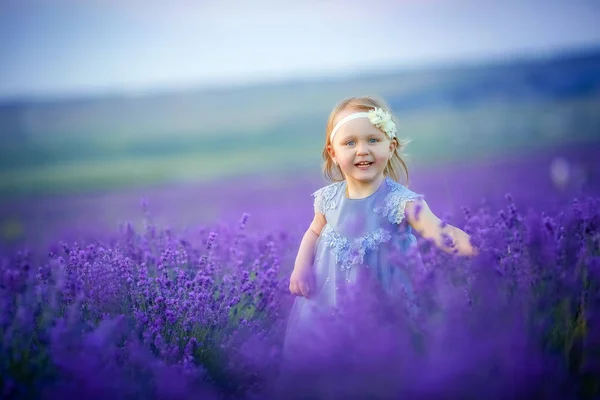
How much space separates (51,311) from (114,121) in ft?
22.5

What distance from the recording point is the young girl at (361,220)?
2.21m

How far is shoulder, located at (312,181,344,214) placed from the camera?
8.01 feet

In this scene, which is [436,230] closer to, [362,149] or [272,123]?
[362,149]

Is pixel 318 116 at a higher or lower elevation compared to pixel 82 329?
higher

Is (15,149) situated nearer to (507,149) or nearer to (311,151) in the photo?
(311,151)

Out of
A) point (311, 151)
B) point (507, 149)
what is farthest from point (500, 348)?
point (311, 151)

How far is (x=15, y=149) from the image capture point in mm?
6648

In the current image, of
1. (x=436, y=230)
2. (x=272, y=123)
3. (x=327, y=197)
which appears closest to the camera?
(x=436, y=230)

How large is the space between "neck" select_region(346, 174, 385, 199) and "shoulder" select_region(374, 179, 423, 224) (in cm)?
7

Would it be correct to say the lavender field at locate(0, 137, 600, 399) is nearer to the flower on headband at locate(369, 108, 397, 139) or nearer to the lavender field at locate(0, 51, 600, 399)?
the lavender field at locate(0, 51, 600, 399)

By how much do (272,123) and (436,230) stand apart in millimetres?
6741

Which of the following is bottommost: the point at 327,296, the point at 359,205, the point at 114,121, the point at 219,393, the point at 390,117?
the point at 219,393

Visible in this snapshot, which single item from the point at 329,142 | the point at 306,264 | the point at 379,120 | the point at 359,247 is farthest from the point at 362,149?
the point at 306,264

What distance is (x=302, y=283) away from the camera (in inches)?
90.0
